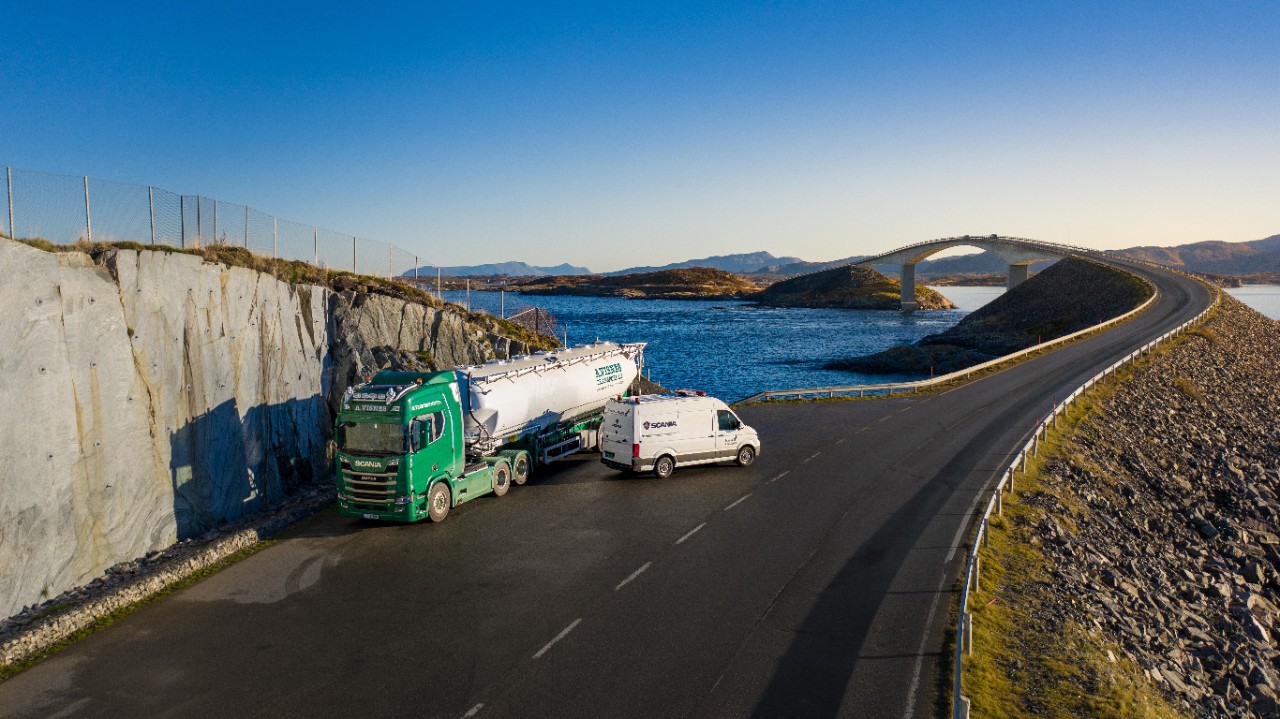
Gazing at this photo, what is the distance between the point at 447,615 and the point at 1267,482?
112 ft

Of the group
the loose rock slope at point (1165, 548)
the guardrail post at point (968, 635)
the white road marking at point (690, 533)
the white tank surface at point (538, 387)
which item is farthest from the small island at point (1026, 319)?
the guardrail post at point (968, 635)

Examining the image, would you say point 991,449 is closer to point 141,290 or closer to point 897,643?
point 897,643

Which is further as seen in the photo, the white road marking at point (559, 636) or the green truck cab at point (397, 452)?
the green truck cab at point (397, 452)

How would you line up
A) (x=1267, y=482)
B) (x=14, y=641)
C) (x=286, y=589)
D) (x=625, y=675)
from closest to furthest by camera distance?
(x=625, y=675), (x=14, y=641), (x=286, y=589), (x=1267, y=482)

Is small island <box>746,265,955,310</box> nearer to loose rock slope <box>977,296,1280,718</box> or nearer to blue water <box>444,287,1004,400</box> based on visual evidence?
blue water <box>444,287,1004,400</box>

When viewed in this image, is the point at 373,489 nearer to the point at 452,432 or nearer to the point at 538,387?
the point at 452,432

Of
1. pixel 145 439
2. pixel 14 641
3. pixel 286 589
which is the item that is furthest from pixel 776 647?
pixel 145 439

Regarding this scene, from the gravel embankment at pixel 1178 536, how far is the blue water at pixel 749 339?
22.9 meters

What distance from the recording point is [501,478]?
21.0 m

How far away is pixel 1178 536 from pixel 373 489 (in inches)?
956

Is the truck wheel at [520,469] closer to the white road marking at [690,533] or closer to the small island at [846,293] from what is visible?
the white road marking at [690,533]

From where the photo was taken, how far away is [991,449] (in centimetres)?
2667

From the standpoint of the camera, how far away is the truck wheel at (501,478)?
2069 centimetres

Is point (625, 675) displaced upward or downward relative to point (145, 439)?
downward
